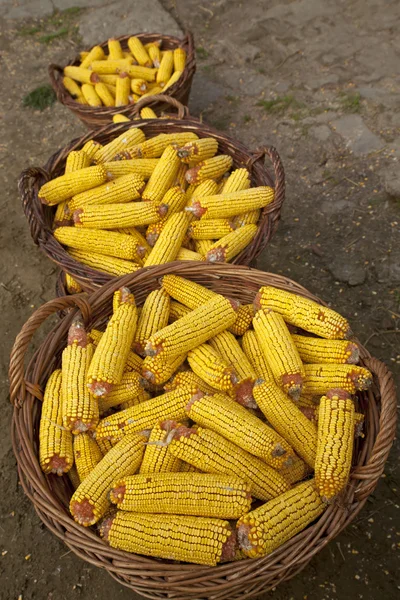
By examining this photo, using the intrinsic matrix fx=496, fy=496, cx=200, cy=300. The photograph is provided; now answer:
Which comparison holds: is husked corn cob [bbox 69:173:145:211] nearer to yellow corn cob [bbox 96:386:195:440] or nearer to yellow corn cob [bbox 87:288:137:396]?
yellow corn cob [bbox 87:288:137:396]

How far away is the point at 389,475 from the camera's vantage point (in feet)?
10.1

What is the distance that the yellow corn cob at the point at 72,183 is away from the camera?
338 centimetres

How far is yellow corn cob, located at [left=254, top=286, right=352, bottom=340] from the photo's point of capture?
8.20 feet

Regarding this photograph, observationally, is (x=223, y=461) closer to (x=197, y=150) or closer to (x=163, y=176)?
(x=163, y=176)

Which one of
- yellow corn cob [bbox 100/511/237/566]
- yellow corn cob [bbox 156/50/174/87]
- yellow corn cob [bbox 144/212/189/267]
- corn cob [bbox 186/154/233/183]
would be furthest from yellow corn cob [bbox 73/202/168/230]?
yellow corn cob [bbox 156/50/174/87]

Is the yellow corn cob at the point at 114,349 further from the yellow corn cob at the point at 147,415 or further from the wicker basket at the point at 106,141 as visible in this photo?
the wicker basket at the point at 106,141

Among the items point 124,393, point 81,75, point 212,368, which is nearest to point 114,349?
point 124,393

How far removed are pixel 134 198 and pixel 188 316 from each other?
127cm

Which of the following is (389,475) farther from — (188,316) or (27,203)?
(27,203)

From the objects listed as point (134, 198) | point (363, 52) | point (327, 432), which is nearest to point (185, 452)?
point (327, 432)

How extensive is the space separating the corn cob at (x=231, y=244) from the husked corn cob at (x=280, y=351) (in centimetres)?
61

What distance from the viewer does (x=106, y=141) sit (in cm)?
400

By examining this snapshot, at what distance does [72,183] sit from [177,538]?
2.39m

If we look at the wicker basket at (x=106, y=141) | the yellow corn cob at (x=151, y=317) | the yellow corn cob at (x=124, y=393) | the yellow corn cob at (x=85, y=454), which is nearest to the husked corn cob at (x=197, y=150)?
the wicker basket at (x=106, y=141)
